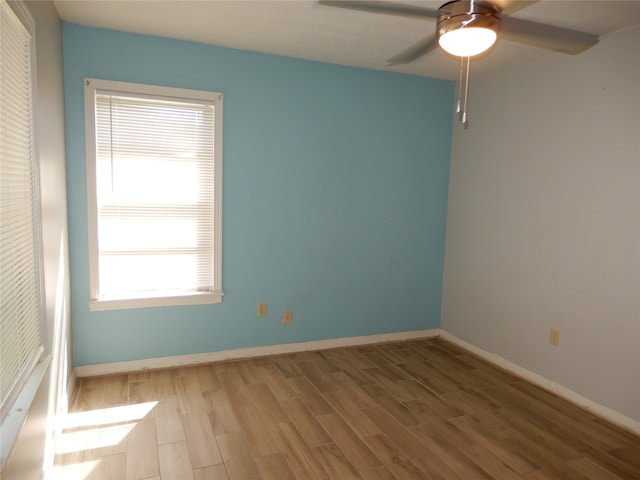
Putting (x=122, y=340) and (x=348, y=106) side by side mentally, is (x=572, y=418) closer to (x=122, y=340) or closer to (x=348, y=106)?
(x=348, y=106)

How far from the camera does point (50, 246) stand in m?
2.30

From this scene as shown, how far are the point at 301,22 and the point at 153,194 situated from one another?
155 cm

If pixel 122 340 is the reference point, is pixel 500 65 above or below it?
above

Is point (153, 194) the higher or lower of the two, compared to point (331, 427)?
higher

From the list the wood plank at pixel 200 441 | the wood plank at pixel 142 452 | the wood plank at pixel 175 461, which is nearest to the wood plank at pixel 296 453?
the wood plank at pixel 200 441

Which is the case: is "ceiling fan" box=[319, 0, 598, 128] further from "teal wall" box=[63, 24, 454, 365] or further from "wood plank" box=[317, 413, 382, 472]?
"wood plank" box=[317, 413, 382, 472]

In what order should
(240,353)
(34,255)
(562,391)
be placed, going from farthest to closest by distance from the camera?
(240,353), (562,391), (34,255)

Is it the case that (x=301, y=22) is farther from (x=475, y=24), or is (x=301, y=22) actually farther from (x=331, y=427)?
(x=331, y=427)

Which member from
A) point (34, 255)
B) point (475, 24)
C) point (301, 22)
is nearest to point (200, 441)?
point (34, 255)

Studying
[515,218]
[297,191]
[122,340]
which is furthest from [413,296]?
[122,340]

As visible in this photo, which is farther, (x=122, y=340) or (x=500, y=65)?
(x=500, y=65)

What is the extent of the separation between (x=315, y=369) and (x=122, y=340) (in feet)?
4.75

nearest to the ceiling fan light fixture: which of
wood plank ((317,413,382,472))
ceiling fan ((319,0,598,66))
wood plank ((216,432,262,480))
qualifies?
ceiling fan ((319,0,598,66))

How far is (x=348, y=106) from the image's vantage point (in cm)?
367
